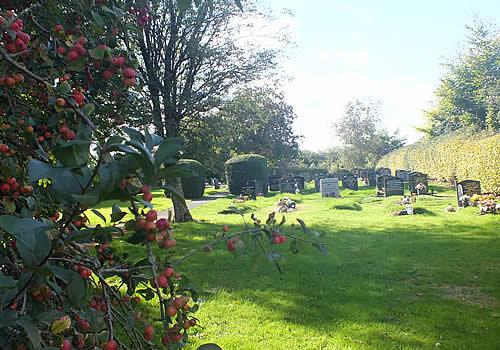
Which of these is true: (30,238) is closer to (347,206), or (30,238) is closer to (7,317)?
(7,317)

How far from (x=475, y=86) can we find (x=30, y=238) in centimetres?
3740

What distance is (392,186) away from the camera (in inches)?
672

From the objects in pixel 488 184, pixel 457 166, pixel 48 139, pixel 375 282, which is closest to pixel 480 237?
pixel 375 282

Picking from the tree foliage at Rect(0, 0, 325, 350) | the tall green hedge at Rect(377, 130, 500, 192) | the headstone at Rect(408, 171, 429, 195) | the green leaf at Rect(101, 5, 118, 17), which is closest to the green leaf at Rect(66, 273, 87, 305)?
the tree foliage at Rect(0, 0, 325, 350)

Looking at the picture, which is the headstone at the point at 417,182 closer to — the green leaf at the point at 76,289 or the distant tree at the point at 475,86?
the distant tree at the point at 475,86

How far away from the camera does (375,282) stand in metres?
5.58

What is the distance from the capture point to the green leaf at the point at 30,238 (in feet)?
2.50

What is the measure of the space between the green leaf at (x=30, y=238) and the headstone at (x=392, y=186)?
17226mm

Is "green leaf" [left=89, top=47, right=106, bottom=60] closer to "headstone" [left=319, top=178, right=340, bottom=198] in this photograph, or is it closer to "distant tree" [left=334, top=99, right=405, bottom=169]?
"headstone" [left=319, top=178, right=340, bottom=198]

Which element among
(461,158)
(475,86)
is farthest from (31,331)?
(475,86)

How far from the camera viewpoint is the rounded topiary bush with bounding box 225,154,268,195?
24.7 m

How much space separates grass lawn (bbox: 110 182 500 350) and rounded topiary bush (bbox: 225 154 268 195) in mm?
15465

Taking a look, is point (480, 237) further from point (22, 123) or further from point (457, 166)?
point (457, 166)

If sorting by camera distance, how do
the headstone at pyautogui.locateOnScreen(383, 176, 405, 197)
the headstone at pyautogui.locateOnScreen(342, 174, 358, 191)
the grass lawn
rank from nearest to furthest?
the grass lawn < the headstone at pyautogui.locateOnScreen(383, 176, 405, 197) < the headstone at pyautogui.locateOnScreen(342, 174, 358, 191)
